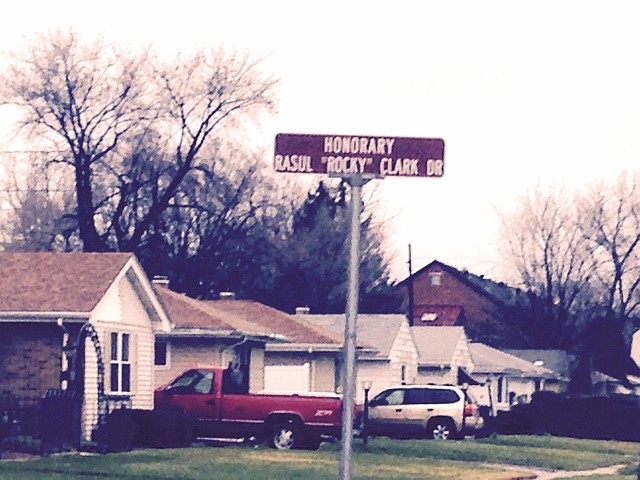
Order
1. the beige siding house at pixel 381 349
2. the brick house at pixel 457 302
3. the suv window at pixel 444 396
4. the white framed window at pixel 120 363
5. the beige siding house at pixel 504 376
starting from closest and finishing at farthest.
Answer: the white framed window at pixel 120 363
the suv window at pixel 444 396
the beige siding house at pixel 381 349
the beige siding house at pixel 504 376
the brick house at pixel 457 302

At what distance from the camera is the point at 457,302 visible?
115125 millimetres

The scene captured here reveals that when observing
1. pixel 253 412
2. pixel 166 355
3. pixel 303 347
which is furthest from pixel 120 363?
pixel 303 347

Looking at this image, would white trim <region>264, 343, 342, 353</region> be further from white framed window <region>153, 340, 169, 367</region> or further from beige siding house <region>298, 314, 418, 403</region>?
white framed window <region>153, 340, 169, 367</region>

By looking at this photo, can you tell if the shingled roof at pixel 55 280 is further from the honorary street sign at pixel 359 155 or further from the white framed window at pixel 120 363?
the honorary street sign at pixel 359 155

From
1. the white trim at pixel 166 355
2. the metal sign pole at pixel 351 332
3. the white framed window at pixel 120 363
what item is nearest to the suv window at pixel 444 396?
the white trim at pixel 166 355

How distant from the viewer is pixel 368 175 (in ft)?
31.1

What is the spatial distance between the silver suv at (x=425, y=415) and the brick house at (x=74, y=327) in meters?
9.80

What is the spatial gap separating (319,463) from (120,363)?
882cm

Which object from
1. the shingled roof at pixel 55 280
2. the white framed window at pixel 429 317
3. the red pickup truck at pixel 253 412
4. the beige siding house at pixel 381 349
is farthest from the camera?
the white framed window at pixel 429 317

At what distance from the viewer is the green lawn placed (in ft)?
88.3

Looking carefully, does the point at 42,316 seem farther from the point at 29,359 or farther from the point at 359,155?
the point at 359,155

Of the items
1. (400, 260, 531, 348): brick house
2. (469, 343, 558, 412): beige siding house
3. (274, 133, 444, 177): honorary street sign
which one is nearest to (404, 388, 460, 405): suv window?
(469, 343, 558, 412): beige siding house

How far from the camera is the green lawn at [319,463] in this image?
26.9 m

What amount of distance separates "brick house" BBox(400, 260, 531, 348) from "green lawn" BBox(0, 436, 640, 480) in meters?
66.0
